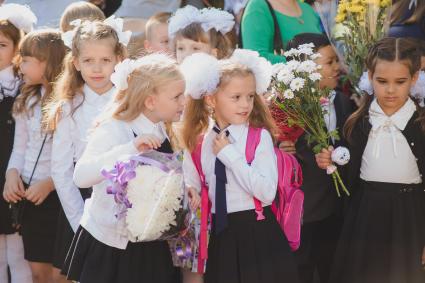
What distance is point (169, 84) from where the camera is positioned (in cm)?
364

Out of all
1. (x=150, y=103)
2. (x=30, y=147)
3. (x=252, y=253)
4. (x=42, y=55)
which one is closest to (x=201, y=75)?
(x=150, y=103)

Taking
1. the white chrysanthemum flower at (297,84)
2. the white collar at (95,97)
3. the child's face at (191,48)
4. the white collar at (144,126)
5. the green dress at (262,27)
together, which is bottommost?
the white collar at (144,126)

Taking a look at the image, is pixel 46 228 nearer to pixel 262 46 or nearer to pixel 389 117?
pixel 262 46

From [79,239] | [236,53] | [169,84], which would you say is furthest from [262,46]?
[79,239]

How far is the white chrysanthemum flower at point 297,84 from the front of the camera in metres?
3.86

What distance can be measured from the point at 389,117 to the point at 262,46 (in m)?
1.10

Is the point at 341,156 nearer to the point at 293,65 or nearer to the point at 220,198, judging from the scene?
the point at 293,65

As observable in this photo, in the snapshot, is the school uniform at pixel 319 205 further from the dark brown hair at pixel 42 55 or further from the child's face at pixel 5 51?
the child's face at pixel 5 51

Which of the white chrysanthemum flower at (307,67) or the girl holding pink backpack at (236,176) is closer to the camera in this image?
the girl holding pink backpack at (236,176)

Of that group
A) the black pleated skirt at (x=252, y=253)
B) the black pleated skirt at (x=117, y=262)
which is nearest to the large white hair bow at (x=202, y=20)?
the black pleated skirt at (x=252, y=253)

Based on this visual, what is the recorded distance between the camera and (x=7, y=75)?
4.93m

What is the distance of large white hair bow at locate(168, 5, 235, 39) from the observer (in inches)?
185

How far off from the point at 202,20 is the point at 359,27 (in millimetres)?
1079

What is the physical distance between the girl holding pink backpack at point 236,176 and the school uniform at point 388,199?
0.68 meters
